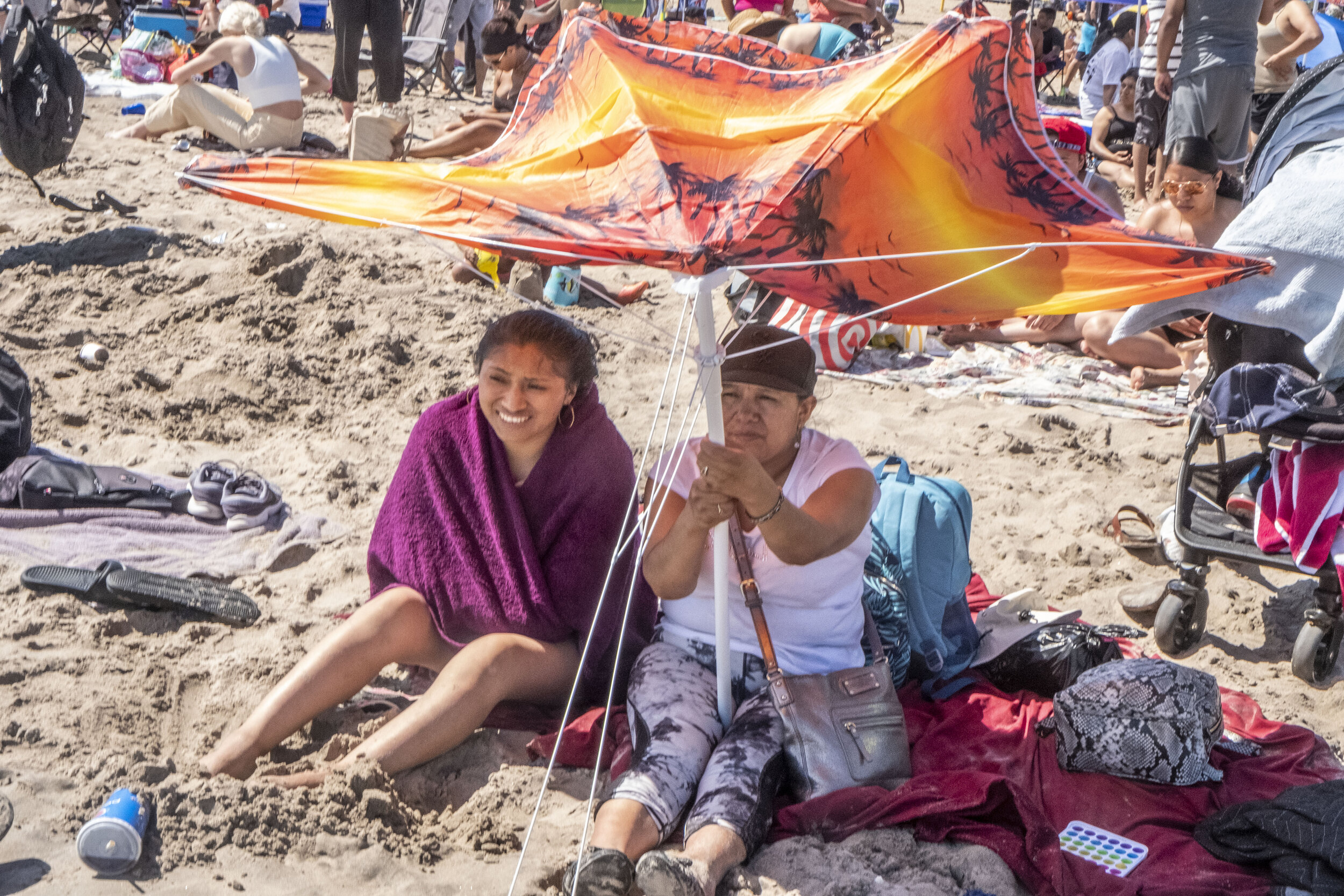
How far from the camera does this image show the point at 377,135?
7984mm

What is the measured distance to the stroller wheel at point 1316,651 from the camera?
343cm

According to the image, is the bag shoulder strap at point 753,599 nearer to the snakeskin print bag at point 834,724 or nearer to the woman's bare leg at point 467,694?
the snakeskin print bag at point 834,724

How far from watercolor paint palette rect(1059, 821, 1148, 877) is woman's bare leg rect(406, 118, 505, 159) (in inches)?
252

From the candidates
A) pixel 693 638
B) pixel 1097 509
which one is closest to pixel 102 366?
pixel 693 638

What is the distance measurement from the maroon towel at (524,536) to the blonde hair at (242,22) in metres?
7.08

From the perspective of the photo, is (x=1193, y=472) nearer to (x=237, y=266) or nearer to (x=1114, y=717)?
(x=1114, y=717)

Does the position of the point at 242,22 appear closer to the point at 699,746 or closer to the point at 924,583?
the point at 924,583

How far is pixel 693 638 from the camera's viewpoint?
114 inches

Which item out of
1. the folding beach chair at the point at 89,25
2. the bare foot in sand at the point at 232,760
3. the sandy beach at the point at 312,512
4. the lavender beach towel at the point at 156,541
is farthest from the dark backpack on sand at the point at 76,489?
the folding beach chair at the point at 89,25

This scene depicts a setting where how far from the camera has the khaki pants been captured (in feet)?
28.4

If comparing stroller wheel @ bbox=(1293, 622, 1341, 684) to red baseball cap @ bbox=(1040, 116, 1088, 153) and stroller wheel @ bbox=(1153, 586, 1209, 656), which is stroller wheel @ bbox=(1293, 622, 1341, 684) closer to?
stroller wheel @ bbox=(1153, 586, 1209, 656)

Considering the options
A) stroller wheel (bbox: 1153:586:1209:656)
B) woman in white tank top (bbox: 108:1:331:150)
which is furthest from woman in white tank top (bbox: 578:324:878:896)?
woman in white tank top (bbox: 108:1:331:150)

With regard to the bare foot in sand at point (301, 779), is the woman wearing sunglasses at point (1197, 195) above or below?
above

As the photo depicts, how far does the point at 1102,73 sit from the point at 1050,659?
821 centimetres
